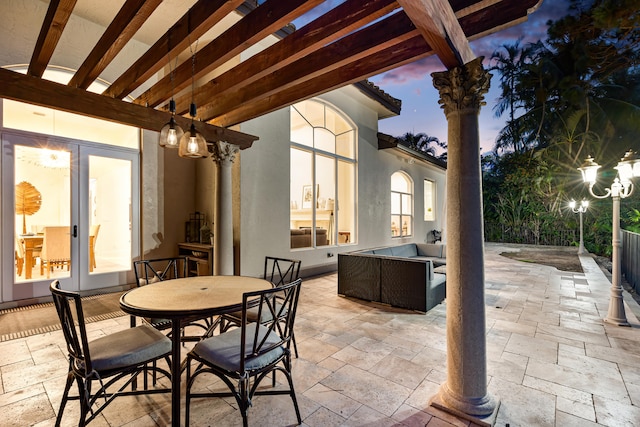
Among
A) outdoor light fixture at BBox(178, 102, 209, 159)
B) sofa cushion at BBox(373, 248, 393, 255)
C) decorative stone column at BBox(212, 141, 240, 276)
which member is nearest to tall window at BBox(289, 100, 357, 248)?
sofa cushion at BBox(373, 248, 393, 255)

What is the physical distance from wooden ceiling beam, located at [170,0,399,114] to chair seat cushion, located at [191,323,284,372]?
2.19 metres

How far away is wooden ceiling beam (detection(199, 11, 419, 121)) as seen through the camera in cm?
219

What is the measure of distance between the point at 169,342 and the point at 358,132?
7592 mm

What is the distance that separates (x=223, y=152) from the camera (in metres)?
4.48

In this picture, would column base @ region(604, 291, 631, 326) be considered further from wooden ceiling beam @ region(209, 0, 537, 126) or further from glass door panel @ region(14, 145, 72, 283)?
glass door panel @ region(14, 145, 72, 283)

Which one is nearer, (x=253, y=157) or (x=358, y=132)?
(x=253, y=157)

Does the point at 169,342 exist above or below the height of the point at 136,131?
below

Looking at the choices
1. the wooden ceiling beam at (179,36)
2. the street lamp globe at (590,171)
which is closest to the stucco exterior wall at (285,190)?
the wooden ceiling beam at (179,36)

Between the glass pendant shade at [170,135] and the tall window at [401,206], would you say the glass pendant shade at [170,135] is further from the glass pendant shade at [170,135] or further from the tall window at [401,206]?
the tall window at [401,206]

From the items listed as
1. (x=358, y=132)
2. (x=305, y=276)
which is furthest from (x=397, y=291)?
(x=358, y=132)

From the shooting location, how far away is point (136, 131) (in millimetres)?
5516

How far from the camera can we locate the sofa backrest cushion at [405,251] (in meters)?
6.13

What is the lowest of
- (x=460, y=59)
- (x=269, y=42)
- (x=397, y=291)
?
(x=397, y=291)

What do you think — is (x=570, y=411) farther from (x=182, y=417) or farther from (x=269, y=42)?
(x=269, y=42)
